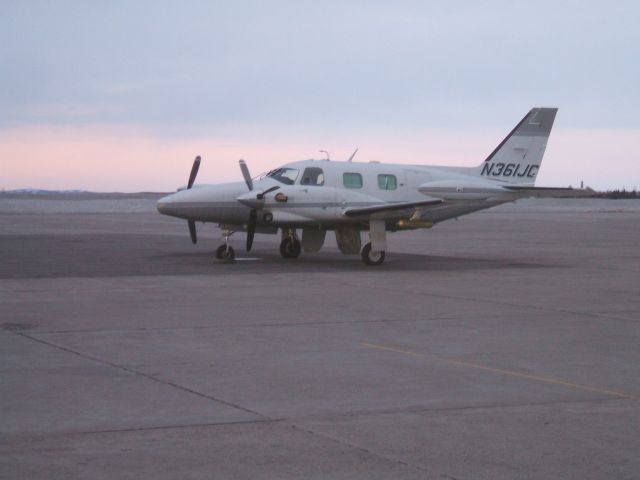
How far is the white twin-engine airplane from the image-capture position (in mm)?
24125

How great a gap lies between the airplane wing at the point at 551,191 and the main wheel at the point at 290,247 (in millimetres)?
5777

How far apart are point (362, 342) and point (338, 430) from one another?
176 inches

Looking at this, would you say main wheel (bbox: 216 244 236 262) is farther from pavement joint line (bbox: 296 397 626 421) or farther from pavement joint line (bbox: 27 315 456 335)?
pavement joint line (bbox: 296 397 626 421)

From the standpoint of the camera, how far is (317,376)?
984 cm

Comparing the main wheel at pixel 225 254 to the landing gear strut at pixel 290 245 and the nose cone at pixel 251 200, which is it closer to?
the nose cone at pixel 251 200

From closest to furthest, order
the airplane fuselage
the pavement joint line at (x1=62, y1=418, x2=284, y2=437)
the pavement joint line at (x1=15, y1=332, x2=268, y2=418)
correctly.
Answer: the pavement joint line at (x1=62, y1=418, x2=284, y2=437) → the pavement joint line at (x1=15, y1=332, x2=268, y2=418) → the airplane fuselage

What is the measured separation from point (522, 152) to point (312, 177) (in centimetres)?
757

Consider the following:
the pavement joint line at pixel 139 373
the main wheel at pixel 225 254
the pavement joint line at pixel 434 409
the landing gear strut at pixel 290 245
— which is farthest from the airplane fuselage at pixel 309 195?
the pavement joint line at pixel 434 409

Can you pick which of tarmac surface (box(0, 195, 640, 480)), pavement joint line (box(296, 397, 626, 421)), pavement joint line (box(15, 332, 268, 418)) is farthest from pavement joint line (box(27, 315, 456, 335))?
pavement joint line (box(296, 397, 626, 421))

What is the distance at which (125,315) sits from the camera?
14.4m

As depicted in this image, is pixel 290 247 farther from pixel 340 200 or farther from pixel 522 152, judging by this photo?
pixel 522 152

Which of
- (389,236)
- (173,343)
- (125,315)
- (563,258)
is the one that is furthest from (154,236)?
(173,343)

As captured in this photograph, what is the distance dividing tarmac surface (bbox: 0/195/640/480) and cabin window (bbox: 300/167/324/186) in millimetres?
4205

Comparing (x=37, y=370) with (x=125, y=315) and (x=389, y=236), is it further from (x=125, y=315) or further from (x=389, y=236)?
(x=389, y=236)
